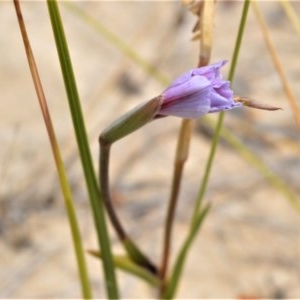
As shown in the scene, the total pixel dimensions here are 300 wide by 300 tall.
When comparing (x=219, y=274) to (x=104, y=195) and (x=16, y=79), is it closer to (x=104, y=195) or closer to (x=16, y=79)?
(x=104, y=195)

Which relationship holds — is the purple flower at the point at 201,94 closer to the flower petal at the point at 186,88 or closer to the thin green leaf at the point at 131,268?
the flower petal at the point at 186,88

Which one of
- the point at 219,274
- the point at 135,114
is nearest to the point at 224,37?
the point at 219,274

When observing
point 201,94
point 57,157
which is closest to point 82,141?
point 57,157

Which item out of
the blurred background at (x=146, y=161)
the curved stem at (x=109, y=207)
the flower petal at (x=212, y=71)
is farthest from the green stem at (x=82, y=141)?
the blurred background at (x=146, y=161)

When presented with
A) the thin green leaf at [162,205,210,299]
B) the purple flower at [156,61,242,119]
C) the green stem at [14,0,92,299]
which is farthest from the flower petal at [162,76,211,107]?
the thin green leaf at [162,205,210,299]

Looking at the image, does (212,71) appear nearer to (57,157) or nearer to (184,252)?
(57,157)

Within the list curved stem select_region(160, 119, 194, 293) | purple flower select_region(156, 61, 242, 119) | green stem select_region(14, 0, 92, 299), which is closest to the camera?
purple flower select_region(156, 61, 242, 119)

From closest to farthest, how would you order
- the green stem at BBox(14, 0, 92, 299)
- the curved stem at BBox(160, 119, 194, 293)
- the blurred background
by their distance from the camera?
1. the green stem at BBox(14, 0, 92, 299)
2. the curved stem at BBox(160, 119, 194, 293)
3. the blurred background

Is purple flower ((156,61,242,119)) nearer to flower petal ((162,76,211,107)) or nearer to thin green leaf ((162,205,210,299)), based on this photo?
flower petal ((162,76,211,107))
